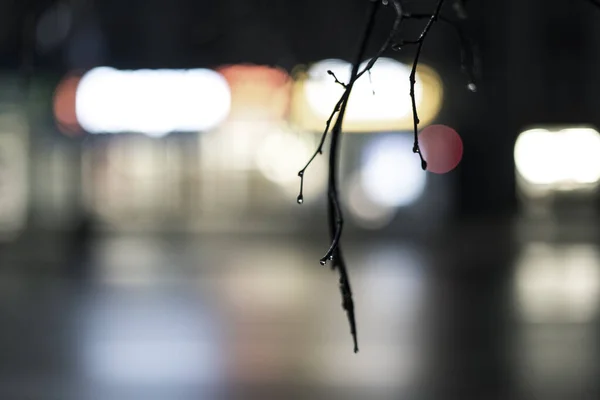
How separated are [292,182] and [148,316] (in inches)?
463

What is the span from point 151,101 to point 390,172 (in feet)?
19.1

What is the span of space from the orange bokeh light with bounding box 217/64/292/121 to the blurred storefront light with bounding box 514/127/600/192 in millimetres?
6475

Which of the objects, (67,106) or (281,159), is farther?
(281,159)

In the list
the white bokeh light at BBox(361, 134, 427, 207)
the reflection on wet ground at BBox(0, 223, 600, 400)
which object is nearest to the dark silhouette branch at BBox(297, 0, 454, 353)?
the reflection on wet ground at BBox(0, 223, 600, 400)

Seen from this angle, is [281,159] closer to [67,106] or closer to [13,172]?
[67,106]

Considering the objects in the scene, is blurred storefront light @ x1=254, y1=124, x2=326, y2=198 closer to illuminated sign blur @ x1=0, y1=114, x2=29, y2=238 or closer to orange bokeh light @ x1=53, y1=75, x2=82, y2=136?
orange bokeh light @ x1=53, y1=75, x2=82, y2=136

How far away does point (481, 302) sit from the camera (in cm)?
1266

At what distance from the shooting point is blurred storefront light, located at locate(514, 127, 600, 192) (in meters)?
23.8

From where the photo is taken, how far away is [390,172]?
76.2 ft

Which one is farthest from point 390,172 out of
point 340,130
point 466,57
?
point 340,130

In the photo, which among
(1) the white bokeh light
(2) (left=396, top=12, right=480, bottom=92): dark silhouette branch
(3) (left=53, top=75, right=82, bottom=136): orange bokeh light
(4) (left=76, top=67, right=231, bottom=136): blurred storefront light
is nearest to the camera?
(2) (left=396, top=12, right=480, bottom=92): dark silhouette branch

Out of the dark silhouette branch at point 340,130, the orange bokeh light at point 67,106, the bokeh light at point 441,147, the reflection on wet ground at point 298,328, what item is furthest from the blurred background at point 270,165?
the dark silhouette branch at point 340,130

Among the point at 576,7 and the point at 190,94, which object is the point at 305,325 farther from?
the point at 576,7

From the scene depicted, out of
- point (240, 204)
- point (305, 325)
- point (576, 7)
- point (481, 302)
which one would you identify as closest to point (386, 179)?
point (240, 204)
